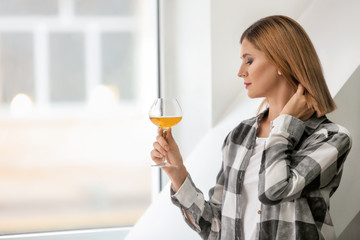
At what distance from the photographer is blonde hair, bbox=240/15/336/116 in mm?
1697

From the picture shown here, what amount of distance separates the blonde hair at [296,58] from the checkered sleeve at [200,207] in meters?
0.43

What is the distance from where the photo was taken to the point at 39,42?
2.66 m

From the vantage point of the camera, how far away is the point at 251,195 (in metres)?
1.77

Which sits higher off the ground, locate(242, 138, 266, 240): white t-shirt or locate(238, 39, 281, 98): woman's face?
locate(238, 39, 281, 98): woman's face

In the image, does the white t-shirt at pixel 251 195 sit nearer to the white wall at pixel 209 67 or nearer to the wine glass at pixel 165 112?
the wine glass at pixel 165 112

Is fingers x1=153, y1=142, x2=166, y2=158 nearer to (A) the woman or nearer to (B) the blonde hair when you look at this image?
(A) the woman

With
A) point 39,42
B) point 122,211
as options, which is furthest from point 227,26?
point 122,211

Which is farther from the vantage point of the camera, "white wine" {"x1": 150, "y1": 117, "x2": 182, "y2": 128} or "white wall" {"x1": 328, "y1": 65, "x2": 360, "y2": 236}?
"white wall" {"x1": 328, "y1": 65, "x2": 360, "y2": 236}

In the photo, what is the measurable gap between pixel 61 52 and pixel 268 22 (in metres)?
1.26

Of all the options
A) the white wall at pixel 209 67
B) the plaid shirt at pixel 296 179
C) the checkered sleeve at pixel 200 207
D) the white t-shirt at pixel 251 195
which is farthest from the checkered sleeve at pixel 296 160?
the white wall at pixel 209 67

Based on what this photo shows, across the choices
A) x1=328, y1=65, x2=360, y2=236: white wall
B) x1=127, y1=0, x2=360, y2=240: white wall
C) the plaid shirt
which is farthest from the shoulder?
x1=127, y1=0, x2=360, y2=240: white wall

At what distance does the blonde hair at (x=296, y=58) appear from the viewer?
5.57ft

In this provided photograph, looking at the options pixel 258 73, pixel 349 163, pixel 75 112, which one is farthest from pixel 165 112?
pixel 75 112

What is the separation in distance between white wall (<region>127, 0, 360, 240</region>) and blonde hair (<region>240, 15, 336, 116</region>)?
46 centimetres
